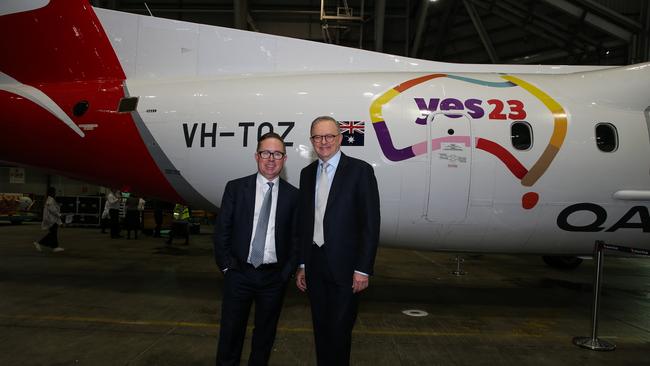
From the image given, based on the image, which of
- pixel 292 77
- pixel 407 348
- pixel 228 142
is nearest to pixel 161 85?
pixel 228 142

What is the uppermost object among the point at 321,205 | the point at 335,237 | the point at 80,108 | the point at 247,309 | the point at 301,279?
the point at 80,108

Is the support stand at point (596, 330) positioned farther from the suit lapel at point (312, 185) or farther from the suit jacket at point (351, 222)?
the suit lapel at point (312, 185)

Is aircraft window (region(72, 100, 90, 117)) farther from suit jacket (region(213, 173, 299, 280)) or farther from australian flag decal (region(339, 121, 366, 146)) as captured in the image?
suit jacket (region(213, 173, 299, 280))

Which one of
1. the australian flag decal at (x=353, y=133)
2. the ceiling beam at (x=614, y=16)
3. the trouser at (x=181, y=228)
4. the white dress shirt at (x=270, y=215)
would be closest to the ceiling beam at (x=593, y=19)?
the ceiling beam at (x=614, y=16)

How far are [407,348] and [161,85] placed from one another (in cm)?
473

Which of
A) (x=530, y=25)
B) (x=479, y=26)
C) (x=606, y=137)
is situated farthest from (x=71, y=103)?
(x=530, y=25)

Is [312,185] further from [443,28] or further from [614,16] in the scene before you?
[443,28]

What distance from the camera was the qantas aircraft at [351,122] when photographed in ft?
17.9

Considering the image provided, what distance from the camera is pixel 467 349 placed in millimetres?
4773

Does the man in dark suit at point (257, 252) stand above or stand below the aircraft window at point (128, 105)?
below

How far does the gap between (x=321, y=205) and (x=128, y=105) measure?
4.04m

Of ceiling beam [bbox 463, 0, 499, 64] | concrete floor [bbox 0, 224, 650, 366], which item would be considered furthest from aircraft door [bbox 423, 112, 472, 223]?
ceiling beam [bbox 463, 0, 499, 64]

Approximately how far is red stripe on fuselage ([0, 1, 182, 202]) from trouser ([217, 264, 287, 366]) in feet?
10.5

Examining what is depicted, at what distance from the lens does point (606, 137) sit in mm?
5652
